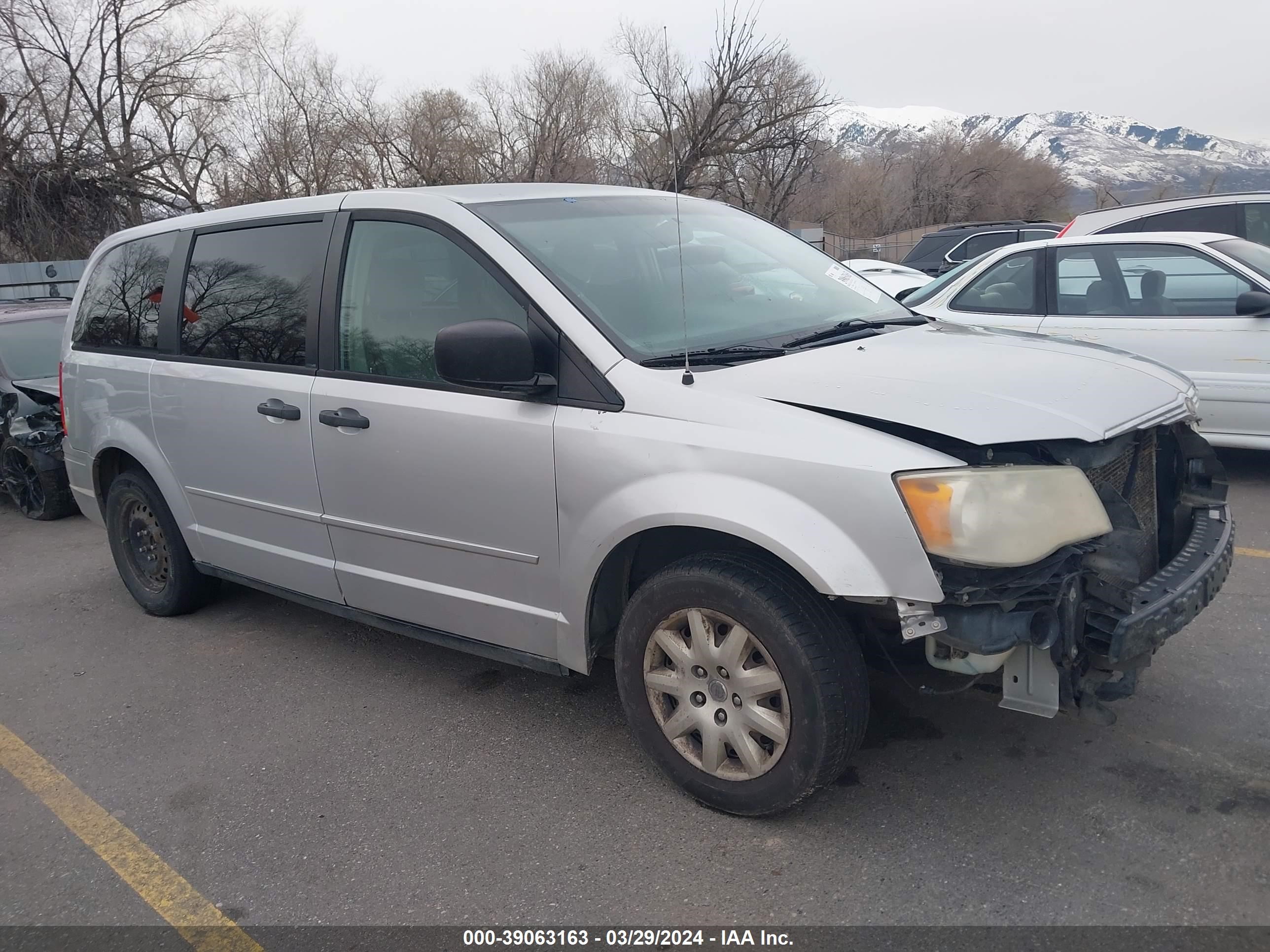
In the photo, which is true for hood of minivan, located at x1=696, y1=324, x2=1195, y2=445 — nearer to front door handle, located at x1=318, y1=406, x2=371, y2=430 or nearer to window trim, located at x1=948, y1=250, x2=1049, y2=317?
front door handle, located at x1=318, y1=406, x2=371, y2=430

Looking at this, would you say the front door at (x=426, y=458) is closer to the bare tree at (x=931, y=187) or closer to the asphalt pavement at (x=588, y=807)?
the asphalt pavement at (x=588, y=807)

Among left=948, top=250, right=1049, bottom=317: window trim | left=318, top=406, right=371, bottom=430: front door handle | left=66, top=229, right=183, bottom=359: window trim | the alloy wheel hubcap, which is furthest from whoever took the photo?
left=948, top=250, right=1049, bottom=317: window trim

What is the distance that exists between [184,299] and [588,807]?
9.58 feet

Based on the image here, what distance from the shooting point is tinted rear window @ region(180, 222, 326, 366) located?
3.79 meters

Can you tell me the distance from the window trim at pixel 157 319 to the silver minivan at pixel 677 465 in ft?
0.31

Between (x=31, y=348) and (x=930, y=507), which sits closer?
(x=930, y=507)

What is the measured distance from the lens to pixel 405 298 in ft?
11.5

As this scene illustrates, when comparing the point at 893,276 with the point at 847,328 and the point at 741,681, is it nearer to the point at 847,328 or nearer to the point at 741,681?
the point at 847,328

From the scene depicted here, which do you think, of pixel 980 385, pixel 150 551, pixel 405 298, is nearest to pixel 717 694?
pixel 980 385

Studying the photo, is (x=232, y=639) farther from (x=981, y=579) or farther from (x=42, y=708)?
(x=981, y=579)
